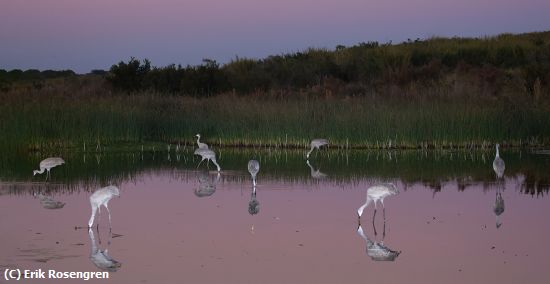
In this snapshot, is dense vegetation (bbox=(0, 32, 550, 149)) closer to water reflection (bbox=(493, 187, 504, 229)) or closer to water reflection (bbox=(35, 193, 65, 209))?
water reflection (bbox=(35, 193, 65, 209))

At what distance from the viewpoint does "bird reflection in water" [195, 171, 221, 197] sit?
47.7 feet

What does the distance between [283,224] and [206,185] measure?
4.03 m

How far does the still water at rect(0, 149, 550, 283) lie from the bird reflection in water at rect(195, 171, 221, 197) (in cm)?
3

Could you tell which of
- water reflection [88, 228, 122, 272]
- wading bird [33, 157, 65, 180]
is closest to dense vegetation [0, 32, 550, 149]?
wading bird [33, 157, 65, 180]

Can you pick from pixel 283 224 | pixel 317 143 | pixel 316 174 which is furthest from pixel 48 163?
pixel 317 143

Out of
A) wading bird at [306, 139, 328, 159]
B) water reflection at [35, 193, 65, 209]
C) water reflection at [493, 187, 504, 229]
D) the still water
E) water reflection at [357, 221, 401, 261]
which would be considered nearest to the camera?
the still water

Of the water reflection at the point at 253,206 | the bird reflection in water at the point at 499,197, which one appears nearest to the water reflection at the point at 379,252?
the bird reflection in water at the point at 499,197

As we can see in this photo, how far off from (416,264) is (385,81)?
29.2m

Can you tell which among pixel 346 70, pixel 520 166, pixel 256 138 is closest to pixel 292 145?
pixel 256 138

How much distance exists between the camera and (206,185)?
15.4 meters

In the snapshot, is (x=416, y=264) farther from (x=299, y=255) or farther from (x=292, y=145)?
(x=292, y=145)

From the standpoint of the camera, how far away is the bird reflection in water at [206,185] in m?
14.5

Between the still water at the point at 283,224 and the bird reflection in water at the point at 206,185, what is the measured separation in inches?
1.2

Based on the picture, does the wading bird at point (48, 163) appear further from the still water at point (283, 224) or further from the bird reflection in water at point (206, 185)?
the bird reflection in water at point (206, 185)
